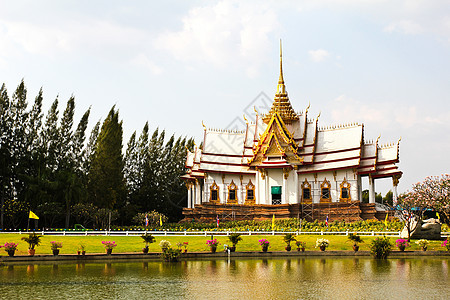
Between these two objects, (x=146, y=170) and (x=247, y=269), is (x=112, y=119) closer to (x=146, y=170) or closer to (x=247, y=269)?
(x=146, y=170)

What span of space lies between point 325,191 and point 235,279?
3057 cm

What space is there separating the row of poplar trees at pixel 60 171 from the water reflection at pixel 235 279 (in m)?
21.9

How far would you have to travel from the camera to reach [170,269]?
24.1 metres

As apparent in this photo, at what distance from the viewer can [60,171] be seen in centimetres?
4866

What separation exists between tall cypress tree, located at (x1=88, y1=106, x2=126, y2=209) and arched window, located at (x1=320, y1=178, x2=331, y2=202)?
20.5 meters

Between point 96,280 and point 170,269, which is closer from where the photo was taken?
point 96,280

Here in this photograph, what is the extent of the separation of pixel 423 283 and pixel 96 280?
12.5 metres

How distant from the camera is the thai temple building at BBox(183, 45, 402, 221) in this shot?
1885 inches

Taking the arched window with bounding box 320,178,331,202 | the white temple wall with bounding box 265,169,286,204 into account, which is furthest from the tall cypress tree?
the arched window with bounding box 320,178,331,202

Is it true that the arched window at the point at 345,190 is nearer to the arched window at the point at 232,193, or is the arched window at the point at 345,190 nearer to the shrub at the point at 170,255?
the arched window at the point at 232,193

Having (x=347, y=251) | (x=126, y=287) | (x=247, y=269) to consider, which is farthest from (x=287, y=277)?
(x=347, y=251)

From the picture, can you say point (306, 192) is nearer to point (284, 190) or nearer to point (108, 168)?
point (284, 190)

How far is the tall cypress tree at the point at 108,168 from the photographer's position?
51281mm

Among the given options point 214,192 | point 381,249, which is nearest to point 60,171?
point 214,192
